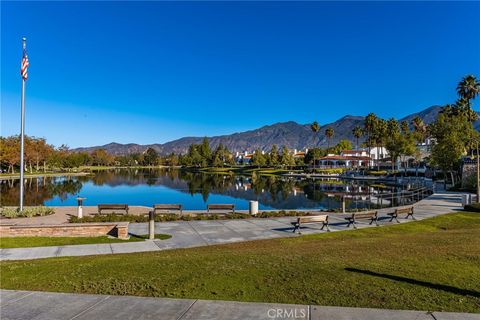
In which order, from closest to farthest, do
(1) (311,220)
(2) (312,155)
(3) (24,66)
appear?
(1) (311,220) → (3) (24,66) → (2) (312,155)

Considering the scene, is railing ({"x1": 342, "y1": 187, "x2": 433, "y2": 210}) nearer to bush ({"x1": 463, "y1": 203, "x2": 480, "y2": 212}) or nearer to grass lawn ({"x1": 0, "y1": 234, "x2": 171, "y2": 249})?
bush ({"x1": 463, "y1": 203, "x2": 480, "y2": 212})

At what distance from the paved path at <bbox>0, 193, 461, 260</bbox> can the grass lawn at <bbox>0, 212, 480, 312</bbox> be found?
2.92 meters

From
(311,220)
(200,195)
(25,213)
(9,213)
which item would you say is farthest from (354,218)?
(200,195)

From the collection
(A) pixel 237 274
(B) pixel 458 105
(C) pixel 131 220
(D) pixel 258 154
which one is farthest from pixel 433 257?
(D) pixel 258 154

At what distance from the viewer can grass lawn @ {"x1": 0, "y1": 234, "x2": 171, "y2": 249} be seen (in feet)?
43.9

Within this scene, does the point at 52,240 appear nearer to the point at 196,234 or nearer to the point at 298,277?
the point at 196,234

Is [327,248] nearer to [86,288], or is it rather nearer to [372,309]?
[372,309]

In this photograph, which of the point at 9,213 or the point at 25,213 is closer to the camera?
the point at 9,213

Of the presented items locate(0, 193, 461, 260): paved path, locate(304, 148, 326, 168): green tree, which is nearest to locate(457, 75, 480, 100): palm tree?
locate(0, 193, 461, 260): paved path

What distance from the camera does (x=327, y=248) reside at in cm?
1166

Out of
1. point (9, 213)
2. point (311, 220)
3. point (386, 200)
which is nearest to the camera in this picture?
point (311, 220)

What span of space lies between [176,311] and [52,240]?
1083cm

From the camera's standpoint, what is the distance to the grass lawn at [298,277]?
636 centimetres

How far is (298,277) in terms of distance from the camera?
7547 millimetres
